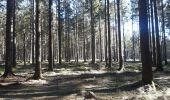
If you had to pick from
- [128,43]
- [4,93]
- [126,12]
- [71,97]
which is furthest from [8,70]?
[128,43]

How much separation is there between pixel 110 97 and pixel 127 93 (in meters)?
1.24

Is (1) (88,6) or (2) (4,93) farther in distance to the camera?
(1) (88,6)

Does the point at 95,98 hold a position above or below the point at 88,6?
below

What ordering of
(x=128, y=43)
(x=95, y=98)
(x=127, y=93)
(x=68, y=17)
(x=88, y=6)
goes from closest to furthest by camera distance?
(x=95, y=98) < (x=127, y=93) < (x=88, y=6) < (x=68, y=17) < (x=128, y=43)

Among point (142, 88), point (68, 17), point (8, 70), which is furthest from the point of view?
point (68, 17)

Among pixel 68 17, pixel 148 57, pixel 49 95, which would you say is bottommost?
pixel 49 95

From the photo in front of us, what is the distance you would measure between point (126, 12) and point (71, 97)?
51570 mm

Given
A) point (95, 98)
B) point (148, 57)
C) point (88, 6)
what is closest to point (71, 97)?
point (95, 98)

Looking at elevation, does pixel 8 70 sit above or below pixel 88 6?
below

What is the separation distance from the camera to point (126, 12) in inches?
2474

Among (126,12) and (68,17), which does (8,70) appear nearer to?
(68,17)

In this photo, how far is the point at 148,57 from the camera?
1605 centimetres

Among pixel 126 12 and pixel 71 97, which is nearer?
pixel 71 97

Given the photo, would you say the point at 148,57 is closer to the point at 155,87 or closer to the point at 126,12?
the point at 155,87
